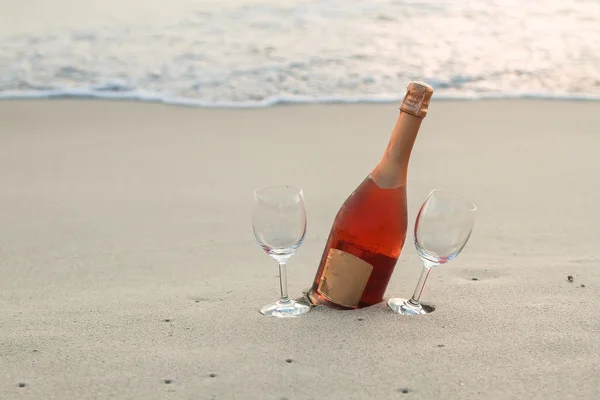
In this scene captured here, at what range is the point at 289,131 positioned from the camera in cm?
437

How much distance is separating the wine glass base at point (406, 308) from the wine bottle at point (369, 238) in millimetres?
43

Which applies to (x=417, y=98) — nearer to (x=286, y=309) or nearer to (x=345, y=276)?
(x=345, y=276)

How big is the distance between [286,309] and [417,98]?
0.58m

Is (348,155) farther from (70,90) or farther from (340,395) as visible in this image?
(340,395)

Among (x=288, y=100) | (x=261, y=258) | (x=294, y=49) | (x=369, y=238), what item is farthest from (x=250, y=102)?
(x=369, y=238)

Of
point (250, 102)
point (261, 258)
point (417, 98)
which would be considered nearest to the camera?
point (417, 98)

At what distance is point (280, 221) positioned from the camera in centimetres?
174

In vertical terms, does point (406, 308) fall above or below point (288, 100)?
below

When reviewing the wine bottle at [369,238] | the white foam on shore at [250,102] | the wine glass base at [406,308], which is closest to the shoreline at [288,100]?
the white foam on shore at [250,102]

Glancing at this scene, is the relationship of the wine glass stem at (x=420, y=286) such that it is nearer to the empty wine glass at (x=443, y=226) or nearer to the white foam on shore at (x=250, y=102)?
the empty wine glass at (x=443, y=226)

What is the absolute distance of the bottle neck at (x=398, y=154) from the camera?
5.58 feet

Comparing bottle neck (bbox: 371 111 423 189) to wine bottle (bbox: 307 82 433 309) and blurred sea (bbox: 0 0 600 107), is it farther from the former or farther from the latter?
blurred sea (bbox: 0 0 600 107)

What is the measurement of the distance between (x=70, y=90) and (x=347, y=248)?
3913mm

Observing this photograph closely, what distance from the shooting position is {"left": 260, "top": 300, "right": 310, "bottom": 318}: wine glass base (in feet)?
5.71
